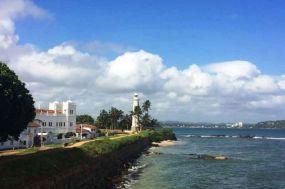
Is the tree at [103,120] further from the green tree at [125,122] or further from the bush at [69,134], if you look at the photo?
the bush at [69,134]

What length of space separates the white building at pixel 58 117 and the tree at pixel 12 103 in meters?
51.7

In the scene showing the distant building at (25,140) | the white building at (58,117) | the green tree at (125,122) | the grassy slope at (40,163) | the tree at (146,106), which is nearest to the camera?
the grassy slope at (40,163)

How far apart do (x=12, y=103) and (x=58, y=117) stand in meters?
63.9

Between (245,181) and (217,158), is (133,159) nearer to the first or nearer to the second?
(217,158)

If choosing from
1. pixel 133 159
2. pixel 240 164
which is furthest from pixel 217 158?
pixel 133 159

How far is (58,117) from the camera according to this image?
123 metres

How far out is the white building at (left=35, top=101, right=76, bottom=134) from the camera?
11738 centimetres

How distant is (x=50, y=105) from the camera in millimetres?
132750

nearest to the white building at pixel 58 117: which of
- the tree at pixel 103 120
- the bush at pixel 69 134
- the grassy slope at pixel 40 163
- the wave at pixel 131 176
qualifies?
the bush at pixel 69 134

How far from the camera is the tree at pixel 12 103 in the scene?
58188 mm

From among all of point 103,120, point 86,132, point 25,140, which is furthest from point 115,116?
point 25,140

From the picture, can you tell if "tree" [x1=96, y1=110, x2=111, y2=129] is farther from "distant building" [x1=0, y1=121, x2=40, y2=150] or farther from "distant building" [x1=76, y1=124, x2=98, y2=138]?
"distant building" [x1=0, y1=121, x2=40, y2=150]

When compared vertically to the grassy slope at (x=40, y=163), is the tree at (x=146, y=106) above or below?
above

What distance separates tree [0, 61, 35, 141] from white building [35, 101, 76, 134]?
51.7 meters
